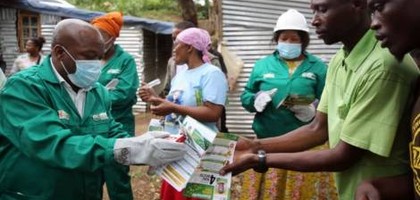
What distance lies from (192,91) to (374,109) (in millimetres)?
2153

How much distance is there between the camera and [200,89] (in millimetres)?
3994

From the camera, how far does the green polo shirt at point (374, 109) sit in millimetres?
1964

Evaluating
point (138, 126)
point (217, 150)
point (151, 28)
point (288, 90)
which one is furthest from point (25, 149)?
point (151, 28)

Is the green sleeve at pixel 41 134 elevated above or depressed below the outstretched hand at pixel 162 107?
above

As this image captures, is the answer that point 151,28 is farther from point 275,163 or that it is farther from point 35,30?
point 275,163

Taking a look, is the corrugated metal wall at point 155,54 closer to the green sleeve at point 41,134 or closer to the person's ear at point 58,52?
the person's ear at point 58,52

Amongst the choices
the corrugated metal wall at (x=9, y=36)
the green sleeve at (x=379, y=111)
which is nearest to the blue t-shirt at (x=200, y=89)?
the green sleeve at (x=379, y=111)

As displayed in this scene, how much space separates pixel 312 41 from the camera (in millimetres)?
7516

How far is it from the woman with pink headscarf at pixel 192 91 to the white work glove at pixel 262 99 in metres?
0.31

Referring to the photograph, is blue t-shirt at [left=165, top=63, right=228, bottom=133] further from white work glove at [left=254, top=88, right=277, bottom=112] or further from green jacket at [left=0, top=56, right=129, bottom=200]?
green jacket at [left=0, top=56, right=129, bottom=200]

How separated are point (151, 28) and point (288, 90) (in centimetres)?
955

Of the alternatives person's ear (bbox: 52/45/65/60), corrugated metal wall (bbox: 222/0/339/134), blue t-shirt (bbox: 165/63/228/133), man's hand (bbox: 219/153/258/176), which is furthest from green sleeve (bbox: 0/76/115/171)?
corrugated metal wall (bbox: 222/0/339/134)

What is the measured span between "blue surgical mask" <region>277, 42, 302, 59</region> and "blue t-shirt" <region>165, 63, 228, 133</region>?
1.94ft

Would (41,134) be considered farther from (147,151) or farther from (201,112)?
(201,112)
